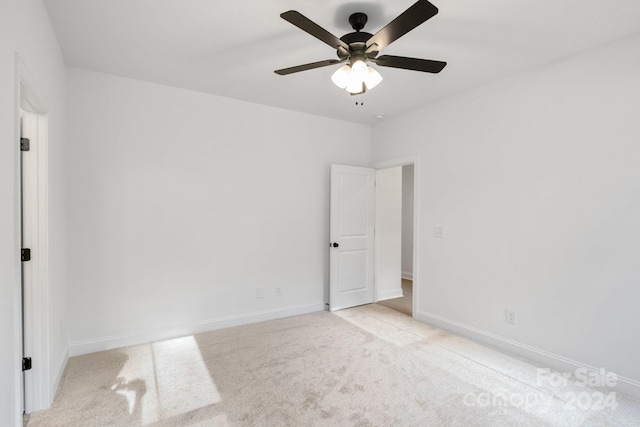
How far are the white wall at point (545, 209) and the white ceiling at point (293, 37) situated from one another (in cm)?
29

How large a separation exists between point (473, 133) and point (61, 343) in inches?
172

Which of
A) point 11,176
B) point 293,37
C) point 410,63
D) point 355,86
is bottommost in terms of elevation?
point 11,176

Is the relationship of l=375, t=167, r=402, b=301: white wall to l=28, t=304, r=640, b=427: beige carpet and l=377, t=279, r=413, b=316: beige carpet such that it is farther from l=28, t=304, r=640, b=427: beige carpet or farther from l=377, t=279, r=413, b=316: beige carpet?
l=28, t=304, r=640, b=427: beige carpet

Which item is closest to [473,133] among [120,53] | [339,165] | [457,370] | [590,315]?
[339,165]

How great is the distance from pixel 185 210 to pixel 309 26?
2446 mm

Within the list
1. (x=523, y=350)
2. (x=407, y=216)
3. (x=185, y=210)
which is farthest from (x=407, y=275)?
(x=185, y=210)

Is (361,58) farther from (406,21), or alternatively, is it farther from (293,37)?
(293,37)

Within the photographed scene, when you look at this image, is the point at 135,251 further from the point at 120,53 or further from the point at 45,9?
the point at 45,9

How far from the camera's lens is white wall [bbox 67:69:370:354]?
2.99 meters

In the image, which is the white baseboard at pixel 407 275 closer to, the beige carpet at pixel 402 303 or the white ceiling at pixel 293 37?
the beige carpet at pixel 402 303

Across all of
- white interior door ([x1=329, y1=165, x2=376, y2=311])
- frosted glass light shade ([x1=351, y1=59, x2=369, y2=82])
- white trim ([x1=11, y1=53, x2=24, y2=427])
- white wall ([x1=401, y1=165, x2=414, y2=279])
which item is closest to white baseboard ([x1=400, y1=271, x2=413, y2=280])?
white wall ([x1=401, y1=165, x2=414, y2=279])

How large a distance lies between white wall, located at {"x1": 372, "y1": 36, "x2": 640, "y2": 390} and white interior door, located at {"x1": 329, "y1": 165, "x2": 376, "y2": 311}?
0.95 metres

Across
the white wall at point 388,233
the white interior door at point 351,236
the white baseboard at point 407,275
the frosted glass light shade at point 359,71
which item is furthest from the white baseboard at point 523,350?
the frosted glass light shade at point 359,71

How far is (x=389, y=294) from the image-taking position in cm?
495
